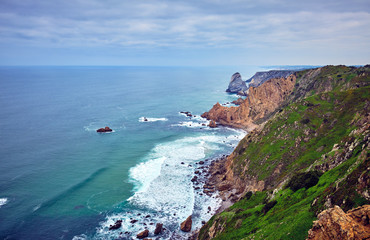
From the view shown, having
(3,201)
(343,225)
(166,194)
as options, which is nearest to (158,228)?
(166,194)

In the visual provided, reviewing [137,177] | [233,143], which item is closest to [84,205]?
[137,177]

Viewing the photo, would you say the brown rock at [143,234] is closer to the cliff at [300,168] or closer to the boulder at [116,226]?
the boulder at [116,226]

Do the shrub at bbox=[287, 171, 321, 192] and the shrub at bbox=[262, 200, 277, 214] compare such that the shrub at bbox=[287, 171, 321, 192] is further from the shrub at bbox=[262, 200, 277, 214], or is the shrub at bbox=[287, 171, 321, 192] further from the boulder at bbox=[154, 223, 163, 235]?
the boulder at bbox=[154, 223, 163, 235]

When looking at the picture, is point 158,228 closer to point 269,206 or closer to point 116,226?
point 116,226

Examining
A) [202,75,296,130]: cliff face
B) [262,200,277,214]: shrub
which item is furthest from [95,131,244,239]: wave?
[202,75,296,130]: cliff face

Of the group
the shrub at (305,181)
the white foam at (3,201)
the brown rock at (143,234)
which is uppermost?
the shrub at (305,181)

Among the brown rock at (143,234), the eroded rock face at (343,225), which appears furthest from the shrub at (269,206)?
the brown rock at (143,234)

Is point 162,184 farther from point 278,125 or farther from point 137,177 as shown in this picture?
point 278,125
